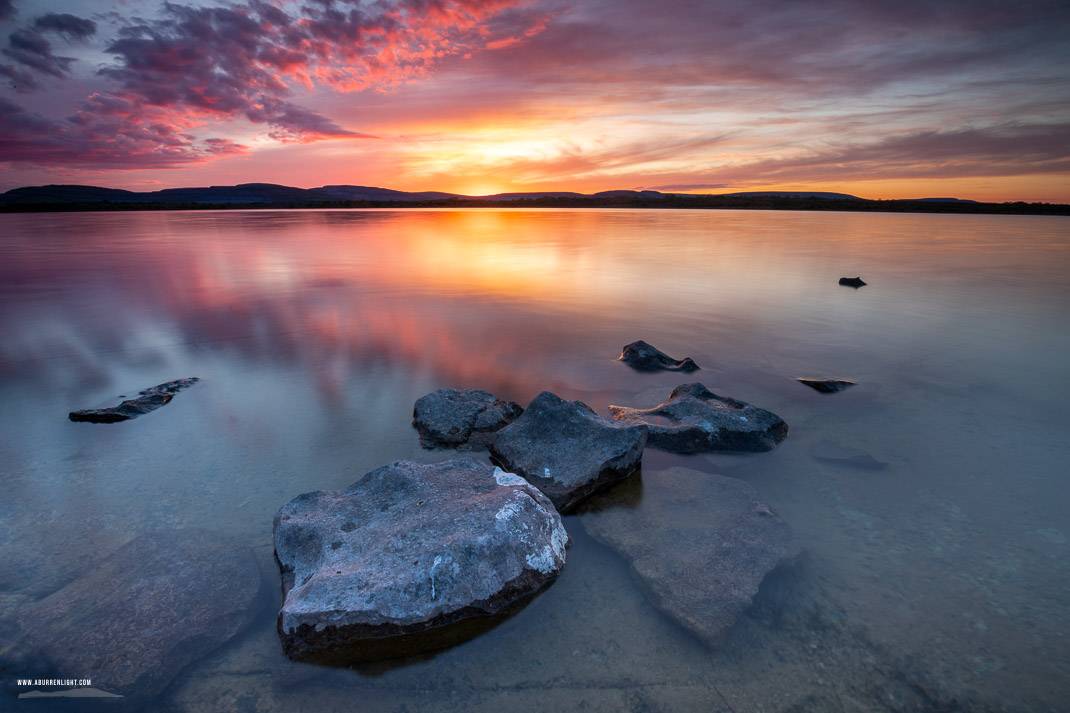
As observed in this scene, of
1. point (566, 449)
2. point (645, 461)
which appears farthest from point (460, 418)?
point (645, 461)

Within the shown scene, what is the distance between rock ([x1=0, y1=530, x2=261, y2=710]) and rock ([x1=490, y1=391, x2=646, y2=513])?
2.41 meters

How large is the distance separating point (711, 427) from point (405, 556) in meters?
3.55

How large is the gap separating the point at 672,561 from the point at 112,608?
389 centimetres

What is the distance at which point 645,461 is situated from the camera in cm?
512

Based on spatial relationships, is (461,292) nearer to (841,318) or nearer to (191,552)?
(841,318)

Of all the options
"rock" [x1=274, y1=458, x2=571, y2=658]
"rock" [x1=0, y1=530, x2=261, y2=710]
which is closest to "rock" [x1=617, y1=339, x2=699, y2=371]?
"rock" [x1=274, y1=458, x2=571, y2=658]

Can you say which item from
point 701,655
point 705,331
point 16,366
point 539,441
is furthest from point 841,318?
point 16,366

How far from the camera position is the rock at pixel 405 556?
297 centimetres

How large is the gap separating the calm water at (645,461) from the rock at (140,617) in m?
0.16

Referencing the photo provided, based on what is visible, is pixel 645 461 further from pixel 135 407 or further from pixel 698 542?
pixel 135 407

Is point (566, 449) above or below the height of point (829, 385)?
above

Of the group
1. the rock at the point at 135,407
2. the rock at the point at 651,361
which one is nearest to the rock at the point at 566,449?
the rock at the point at 651,361

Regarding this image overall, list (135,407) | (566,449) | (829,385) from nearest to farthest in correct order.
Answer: (566,449) < (135,407) < (829,385)

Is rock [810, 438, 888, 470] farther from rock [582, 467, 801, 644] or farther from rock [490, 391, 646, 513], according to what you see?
rock [490, 391, 646, 513]
